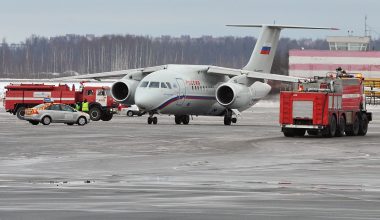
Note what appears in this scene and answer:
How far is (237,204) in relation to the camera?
58.7 feet

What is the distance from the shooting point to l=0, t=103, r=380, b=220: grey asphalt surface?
17.0 meters

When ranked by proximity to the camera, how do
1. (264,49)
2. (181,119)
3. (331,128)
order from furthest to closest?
(264,49) < (181,119) < (331,128)

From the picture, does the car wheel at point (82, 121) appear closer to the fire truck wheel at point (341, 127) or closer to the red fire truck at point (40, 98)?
the red fire truck at point (40, 98)

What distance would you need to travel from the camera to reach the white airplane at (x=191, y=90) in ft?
193

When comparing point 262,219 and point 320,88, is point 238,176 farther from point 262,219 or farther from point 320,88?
point 320,88

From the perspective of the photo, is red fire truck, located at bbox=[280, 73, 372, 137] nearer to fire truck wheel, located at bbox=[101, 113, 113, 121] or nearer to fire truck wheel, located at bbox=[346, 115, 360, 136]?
fire truck wheel, located at bbox=[346, 115, 360, 136]

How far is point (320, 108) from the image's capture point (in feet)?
145

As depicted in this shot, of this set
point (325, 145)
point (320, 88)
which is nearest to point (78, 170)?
point (325, 145)

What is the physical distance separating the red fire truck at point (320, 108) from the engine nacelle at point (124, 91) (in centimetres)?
1776

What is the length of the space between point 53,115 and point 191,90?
7.99 m

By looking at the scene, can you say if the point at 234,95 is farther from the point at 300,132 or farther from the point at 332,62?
the point at 332,62

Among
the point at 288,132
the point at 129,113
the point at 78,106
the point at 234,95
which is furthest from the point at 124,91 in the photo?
the point at 288,132

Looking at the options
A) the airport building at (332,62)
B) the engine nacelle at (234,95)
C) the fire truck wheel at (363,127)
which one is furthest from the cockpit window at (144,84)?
the airport building at (332,62)

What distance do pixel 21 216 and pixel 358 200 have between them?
20.4 ft
